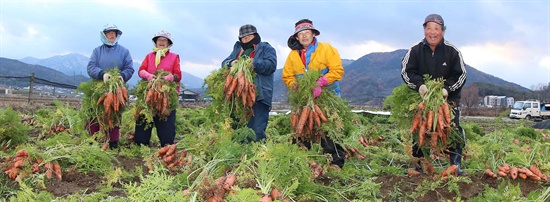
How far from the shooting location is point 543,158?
546cm

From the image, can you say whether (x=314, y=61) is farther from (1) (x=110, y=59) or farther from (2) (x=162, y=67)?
(1) (x=110, y=59)

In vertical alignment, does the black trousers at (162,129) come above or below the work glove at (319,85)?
below

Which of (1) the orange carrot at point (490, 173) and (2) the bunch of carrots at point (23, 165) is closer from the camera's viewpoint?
(2) the bunch of carrots at point (23, 165)

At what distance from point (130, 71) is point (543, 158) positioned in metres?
6.17

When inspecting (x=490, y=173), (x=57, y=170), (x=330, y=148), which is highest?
(x=330, y=148)

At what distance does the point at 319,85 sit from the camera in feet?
Answer: 17.4

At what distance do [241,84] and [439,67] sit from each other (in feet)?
8.20

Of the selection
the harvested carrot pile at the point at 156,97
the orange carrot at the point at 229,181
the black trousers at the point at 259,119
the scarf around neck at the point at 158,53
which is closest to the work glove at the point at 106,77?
the harvested carrot pile at the point at 156,97

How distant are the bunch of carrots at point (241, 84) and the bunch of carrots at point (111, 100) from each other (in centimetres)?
186

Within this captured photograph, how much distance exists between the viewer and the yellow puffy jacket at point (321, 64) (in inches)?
217

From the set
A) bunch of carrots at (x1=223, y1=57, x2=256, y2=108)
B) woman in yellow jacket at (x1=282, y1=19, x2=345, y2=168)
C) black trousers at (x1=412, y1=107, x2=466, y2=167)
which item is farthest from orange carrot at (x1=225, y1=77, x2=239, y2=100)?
black trousers at (x1=412, y1=107, x2=466, y2=167)

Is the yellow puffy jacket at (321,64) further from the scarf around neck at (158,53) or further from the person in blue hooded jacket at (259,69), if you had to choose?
the scarf around neck at (158,53)

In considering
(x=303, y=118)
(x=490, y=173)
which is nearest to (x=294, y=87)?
(x=303, y=118)

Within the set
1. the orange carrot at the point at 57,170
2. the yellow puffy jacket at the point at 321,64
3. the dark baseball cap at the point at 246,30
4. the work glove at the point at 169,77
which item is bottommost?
the orange carrot at the point at 57,170
